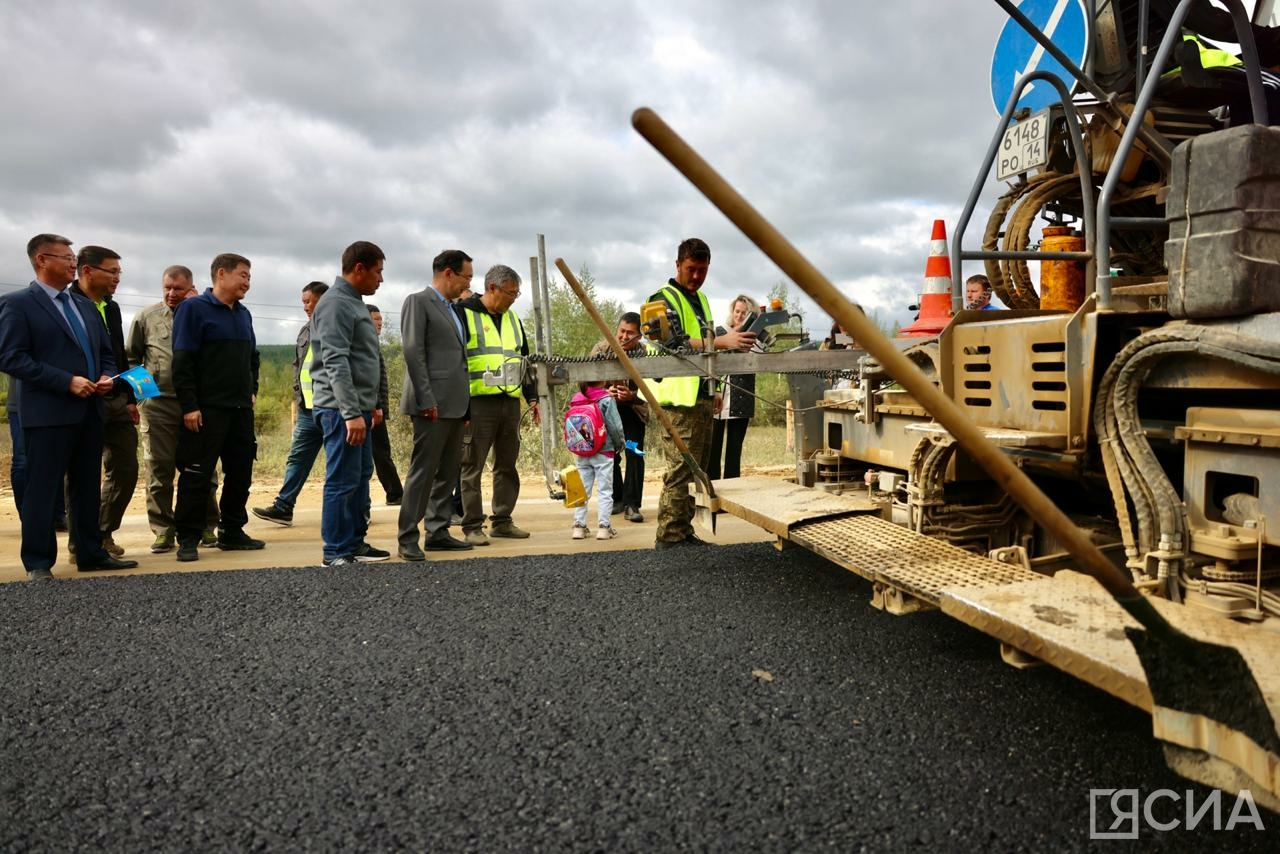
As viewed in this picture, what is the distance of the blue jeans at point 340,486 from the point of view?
5.34 m

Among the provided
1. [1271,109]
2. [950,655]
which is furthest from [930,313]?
[950,655]

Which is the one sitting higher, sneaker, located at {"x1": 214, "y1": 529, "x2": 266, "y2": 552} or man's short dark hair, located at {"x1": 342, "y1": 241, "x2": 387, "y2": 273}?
man's short dark hair, located at {"x1": 342, "y1": 241, "x2": 387, "y2": 273}

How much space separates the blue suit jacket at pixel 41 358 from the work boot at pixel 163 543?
114 cm

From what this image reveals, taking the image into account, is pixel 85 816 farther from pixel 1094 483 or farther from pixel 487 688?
pixel 1094 483

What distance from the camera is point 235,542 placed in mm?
6215

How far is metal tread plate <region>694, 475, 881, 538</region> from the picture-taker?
4.14 meters

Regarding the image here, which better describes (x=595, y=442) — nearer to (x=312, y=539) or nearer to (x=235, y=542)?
(x=312, y=539)

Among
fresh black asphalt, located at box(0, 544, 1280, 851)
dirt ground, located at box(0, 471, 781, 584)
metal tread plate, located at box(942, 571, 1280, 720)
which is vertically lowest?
fresh black asphalt, located at box(0, 544, 1280, 851)

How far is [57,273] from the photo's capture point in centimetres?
523

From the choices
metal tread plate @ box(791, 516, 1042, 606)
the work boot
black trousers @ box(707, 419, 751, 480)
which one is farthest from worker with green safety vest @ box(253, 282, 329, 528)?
metal tread plate @ box(791, 516, 1042, 606)

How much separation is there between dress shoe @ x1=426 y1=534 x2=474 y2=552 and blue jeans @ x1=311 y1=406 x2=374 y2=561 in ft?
2.01

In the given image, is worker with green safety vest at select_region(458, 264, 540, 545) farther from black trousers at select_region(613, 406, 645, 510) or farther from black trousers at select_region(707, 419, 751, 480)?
black trousers at select_region(707, 419, 751, 480)

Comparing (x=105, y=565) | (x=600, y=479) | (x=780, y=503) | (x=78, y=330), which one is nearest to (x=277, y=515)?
(x=105, y=565)

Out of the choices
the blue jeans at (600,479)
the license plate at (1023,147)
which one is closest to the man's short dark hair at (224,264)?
the blue jeans at (600,479)
